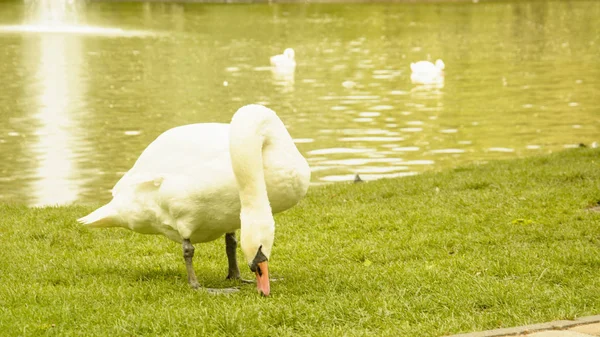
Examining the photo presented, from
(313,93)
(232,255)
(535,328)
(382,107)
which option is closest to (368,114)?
(382,107)

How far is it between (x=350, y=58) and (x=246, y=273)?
1240 inches

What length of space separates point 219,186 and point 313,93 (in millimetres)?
21252

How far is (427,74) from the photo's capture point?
31.1 m

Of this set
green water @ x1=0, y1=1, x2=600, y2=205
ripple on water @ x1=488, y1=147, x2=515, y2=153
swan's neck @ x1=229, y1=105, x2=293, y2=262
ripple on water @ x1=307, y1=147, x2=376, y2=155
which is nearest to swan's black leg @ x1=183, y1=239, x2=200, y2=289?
swan's neck @ x1=229, y1=105, x2=293, y2=262

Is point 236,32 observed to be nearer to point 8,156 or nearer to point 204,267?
point 8,156

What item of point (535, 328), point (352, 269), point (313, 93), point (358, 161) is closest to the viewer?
point (535, 328)

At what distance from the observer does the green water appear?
59.5ft

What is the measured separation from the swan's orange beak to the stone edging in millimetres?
1621

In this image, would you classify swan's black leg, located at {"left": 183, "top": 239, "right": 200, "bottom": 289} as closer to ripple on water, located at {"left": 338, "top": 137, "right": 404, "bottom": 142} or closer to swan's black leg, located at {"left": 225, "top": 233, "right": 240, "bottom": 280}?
swan's black leg, located at {"left": 225, "top": 233, "right": 240, "bottom": 280}

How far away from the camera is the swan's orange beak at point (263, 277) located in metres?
6.85

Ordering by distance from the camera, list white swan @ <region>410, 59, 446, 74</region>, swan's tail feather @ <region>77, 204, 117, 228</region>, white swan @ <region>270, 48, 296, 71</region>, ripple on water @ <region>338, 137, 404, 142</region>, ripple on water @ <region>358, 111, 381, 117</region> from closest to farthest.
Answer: swan's tail feather @ <region>77, 204, 117, 228</region> → ripple on water @ <region>338, 137, 404, 142</region> → ripple on water @ <region>358, 111, 381, 117</region> → white swan @ <region>410, 59, 446, 74</region> → white swan @ <region>270, 48, 296, 71</region>

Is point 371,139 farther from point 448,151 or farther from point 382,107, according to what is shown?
point 382,107

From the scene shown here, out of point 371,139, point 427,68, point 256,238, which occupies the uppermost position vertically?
point 256,238

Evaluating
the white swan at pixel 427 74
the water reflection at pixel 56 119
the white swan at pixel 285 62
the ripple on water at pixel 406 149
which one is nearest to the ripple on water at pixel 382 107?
the white swan at pixel 427 74
